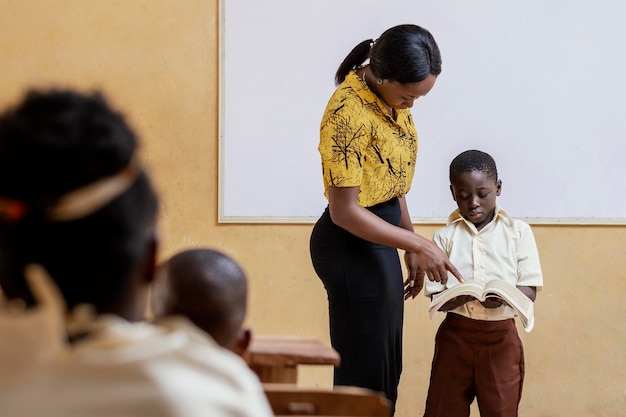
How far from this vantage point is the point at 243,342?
5.33 feet

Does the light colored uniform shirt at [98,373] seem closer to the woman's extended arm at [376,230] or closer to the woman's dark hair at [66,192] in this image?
the woman's dark hair at [66,192]

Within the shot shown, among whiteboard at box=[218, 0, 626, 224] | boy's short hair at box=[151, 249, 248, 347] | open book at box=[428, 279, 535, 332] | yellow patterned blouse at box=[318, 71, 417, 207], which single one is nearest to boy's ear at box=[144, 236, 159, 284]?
boy's short hair at box=[151, 249, 248, 347]

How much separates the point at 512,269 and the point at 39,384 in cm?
230

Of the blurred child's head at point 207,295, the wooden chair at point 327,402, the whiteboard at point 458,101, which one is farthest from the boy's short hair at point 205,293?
the whiteboard at point 458,101

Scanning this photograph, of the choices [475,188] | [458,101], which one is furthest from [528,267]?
[458,101]

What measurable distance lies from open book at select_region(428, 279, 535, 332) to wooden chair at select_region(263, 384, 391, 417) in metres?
1.41

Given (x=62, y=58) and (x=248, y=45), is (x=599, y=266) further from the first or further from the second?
(x=62, y=58)

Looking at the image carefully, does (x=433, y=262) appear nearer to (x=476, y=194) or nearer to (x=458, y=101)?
(x=476, y=194)

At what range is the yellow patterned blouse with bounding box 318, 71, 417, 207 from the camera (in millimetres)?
2400

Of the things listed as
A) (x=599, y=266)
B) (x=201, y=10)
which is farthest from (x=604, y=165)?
(x=201, y=10)

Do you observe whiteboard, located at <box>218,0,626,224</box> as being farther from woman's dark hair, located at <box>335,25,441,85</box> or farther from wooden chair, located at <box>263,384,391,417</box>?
wooden chair, located at <box>263,384,391,417</box>

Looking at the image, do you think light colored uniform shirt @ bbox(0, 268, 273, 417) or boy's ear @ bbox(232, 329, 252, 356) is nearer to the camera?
light colored uniform shirt @ bbox(0, 268, 273, 417)

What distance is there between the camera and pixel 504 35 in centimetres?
369

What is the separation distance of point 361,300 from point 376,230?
245 mm
